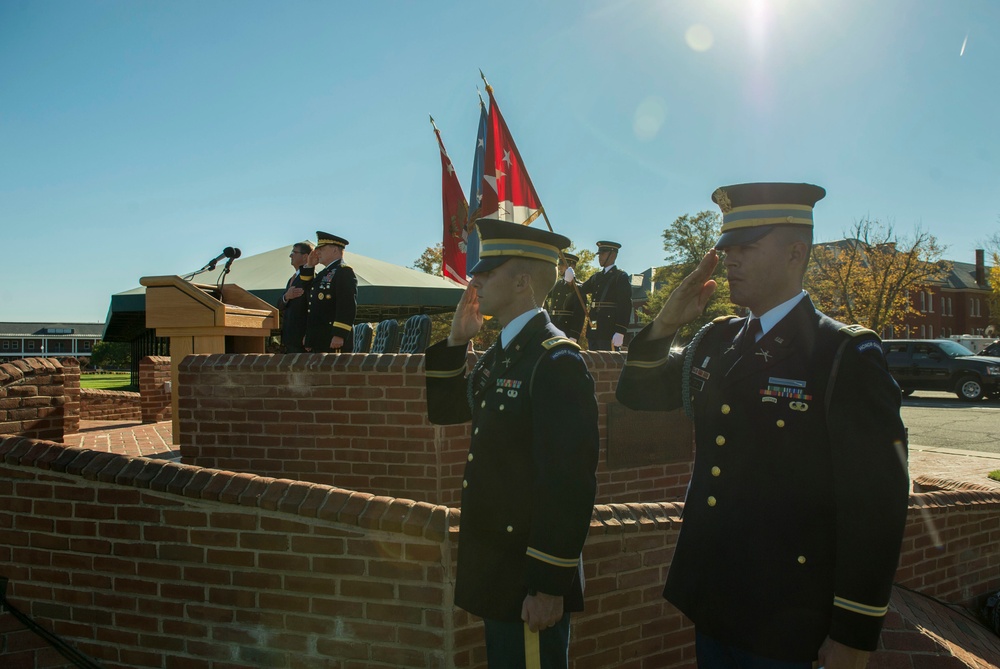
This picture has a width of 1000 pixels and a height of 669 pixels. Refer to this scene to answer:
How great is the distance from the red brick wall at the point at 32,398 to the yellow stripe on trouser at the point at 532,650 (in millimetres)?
3826

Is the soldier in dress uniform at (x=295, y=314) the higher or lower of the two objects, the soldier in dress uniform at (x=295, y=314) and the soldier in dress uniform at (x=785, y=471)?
the higher

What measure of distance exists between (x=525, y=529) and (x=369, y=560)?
3.88 feet

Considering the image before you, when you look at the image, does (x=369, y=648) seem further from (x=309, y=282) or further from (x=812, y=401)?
(x=309, y=282)

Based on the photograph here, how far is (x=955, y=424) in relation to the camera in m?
12.9

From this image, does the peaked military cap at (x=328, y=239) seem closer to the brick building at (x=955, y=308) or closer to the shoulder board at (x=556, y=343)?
the shoulder board at (x=556, y=343)

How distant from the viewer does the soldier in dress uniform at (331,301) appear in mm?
6746

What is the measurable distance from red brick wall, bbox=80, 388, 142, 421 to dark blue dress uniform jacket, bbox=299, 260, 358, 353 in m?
5.25

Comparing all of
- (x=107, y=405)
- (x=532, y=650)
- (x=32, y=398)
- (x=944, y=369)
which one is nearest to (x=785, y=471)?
(x=532, y=650)

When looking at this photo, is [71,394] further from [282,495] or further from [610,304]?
[610,304]

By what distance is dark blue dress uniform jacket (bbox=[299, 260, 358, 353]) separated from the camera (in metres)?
6.75

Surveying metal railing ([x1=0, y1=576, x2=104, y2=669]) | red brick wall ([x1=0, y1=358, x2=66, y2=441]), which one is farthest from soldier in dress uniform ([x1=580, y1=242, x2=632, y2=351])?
metal railing ([x1=0, y1=576, x2=104, y2=669])

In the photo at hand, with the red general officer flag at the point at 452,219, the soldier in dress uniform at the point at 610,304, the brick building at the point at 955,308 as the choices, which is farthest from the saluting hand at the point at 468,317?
the brick building at the point at 955,308

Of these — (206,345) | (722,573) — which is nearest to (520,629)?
(722,573)

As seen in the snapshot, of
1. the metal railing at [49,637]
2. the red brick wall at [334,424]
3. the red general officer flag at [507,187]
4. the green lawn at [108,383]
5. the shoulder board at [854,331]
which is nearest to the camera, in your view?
the shoulder board at [854,331]
